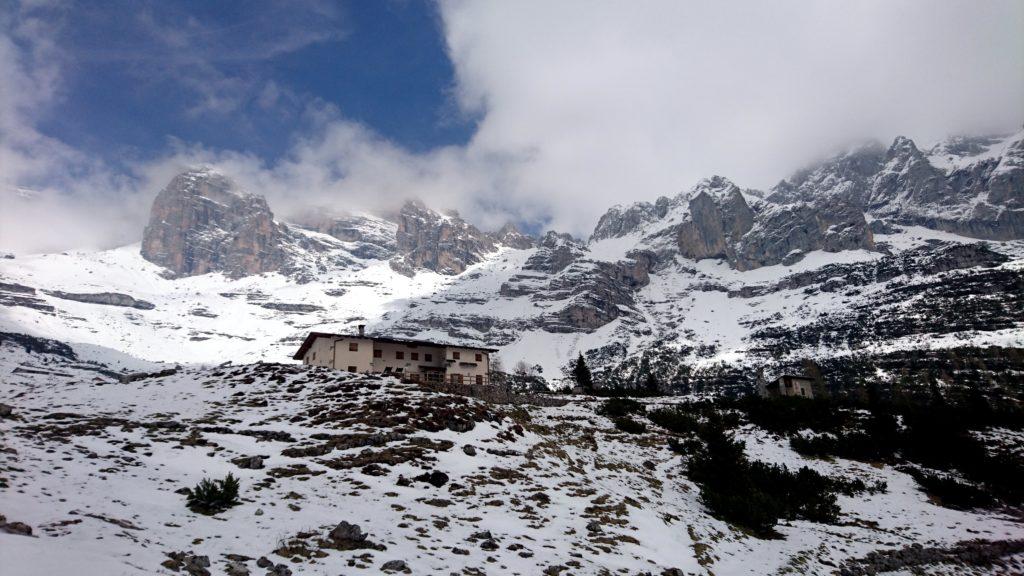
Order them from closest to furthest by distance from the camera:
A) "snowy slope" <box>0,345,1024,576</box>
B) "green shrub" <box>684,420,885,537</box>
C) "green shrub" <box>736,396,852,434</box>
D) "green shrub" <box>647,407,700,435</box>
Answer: "snowy slope" <box>0,345,1024,576</box>, "green shrub" <box>684,420,885,537</box>, "green shrub" <box>647,407,700,435</box>, "green shrub" <box>736,396,852,434</box>

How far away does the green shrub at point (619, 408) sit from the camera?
1629 inches

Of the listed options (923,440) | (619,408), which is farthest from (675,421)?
(923,440)

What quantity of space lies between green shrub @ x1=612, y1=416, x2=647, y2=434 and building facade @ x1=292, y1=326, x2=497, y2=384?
1797 cm

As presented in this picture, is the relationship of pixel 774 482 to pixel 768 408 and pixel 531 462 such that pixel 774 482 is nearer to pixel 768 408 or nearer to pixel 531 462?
pixel 531 462

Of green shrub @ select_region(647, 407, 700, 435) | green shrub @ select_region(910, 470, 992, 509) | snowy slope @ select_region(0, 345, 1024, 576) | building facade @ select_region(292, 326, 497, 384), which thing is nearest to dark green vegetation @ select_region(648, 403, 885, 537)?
snowy slope @ select_region(0, 345, 1024, 576)

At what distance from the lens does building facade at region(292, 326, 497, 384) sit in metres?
49.9

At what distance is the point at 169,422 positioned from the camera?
2270 centimetres

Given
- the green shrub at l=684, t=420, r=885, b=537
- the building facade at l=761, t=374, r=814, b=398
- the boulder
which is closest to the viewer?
the boulder

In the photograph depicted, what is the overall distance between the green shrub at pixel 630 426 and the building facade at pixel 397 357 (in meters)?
18.0

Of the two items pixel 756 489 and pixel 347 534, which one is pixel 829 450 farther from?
pixel 347 534

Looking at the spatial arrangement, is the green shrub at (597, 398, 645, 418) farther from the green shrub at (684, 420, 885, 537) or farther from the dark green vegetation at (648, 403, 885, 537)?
the green shrub at (684, 420, 885, 537)

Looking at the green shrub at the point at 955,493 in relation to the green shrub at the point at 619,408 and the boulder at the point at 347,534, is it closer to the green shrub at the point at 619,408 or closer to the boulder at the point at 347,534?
the green shrub at the point at 619,408

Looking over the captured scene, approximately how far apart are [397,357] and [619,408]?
23377 mm

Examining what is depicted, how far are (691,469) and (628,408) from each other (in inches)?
638
